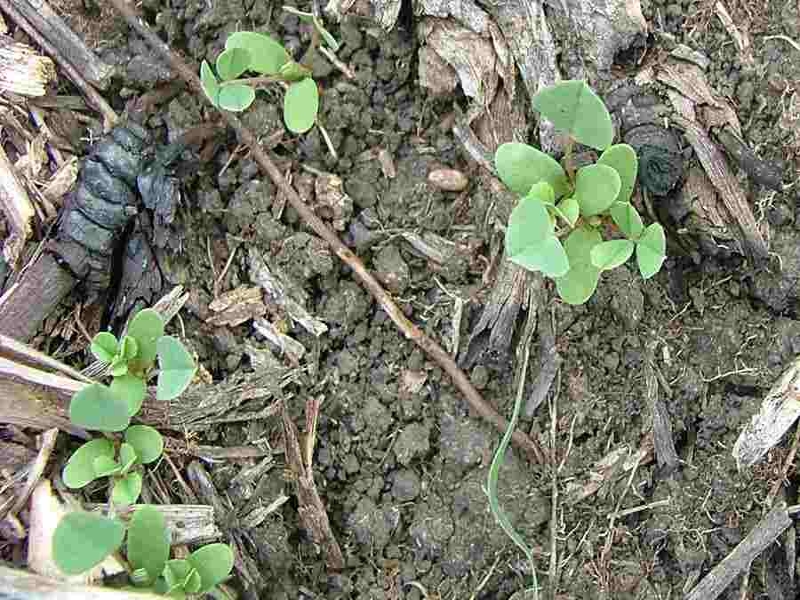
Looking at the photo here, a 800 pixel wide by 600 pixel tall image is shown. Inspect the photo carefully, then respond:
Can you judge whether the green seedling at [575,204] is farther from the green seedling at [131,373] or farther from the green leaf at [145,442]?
the green leaf at [145,442]

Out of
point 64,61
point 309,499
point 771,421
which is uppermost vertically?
point 64,61

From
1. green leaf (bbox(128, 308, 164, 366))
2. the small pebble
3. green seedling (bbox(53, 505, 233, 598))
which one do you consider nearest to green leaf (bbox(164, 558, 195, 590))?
green seedling (bbox(53, 505, 233, 598))

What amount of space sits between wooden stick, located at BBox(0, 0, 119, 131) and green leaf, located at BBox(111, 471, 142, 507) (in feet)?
2.41

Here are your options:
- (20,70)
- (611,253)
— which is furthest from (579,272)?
(20,70)

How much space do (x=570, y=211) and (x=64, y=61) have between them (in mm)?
1104

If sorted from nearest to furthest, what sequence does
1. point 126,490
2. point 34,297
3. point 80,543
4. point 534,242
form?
point 80,543, point 534,242, point 126,490, point 34,297

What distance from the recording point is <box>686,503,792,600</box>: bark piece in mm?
1766

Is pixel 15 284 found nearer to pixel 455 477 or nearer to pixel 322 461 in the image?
pixel 322 461

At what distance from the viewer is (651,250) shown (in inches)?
65.5

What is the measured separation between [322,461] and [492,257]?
1.79 feet

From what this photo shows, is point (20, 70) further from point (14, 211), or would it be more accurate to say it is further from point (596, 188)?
point (596, 188)

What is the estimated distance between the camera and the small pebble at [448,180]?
1907 millimetres

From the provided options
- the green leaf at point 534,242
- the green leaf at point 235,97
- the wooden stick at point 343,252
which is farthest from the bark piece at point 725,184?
the green leaf at point 235,97

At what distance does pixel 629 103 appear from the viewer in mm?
1811
